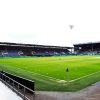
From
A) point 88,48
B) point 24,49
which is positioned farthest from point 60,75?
point 88,48

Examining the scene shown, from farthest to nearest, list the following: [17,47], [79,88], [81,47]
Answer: [81,47] < [17,47] < [79,88]

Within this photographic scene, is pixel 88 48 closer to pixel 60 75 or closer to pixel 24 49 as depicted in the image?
pixel 24 49

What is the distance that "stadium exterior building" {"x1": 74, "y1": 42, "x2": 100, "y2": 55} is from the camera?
475 feet

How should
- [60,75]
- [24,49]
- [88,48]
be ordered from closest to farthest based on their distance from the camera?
1. [60,75]
2. [24,49]
3. [88,48]

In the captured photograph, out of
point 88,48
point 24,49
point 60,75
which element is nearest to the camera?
point 60,75

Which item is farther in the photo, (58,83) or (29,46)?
(29,46)

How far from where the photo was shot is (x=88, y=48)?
6097 inches

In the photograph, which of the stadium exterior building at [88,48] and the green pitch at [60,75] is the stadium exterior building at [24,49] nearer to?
the stadium exterior building at [88,48]

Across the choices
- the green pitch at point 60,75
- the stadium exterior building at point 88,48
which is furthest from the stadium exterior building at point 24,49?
the green pitch at point 60,75

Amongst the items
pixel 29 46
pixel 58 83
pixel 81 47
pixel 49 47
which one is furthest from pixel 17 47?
pixel 58 83

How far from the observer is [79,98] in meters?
15.1

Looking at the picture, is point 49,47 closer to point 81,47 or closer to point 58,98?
point 81,47

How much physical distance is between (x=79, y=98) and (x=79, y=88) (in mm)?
3607

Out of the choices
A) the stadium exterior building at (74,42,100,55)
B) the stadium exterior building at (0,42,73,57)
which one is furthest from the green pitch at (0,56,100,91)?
the stadium exterior building at (74,42,100,55)
